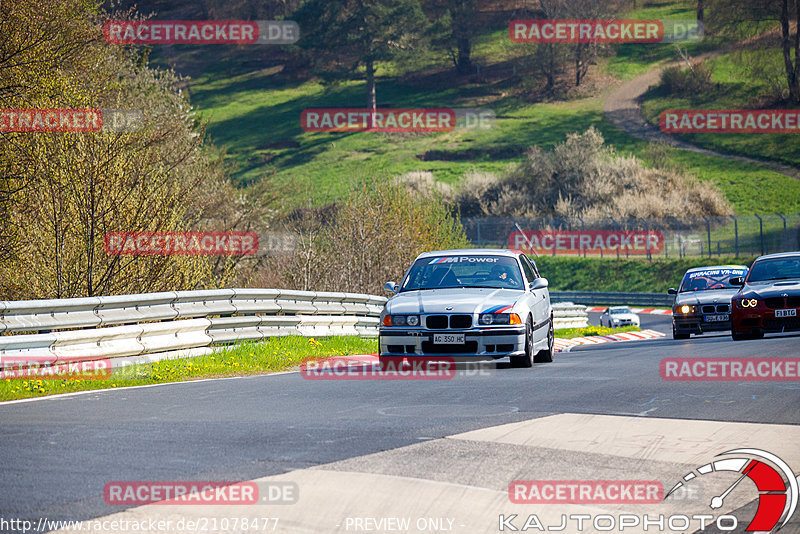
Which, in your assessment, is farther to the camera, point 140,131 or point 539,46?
point 539,46

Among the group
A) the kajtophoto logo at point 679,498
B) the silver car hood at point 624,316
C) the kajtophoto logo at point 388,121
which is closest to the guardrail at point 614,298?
the silver car hood at point 624,316

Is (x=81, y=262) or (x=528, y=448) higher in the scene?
(x=81, y=262)

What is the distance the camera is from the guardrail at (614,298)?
4762 centimetres

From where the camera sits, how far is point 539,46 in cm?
8931

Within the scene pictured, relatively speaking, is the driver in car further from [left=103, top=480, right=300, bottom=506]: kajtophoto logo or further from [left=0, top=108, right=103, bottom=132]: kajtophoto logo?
[left=103, top=480, right=300, bottom=506]: kajtophoto logo

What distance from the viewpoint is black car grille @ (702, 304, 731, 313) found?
21781 millimetres

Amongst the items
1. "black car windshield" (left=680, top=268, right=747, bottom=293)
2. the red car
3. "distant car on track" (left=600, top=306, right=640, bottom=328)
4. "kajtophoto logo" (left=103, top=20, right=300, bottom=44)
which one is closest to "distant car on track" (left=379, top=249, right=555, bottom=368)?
the red car

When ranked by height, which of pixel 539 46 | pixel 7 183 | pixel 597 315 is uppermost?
pixel 539 46

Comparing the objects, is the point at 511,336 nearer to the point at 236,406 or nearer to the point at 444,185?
the point at 236,406

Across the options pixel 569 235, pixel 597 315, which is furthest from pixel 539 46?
pixel 597 315

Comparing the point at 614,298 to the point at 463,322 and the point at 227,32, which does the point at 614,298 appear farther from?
the point at 227,32

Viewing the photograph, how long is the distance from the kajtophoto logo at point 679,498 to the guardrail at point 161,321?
7.52m

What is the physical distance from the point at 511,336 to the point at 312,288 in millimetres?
12360

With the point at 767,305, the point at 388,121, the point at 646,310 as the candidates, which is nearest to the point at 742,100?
the point at 388,121
